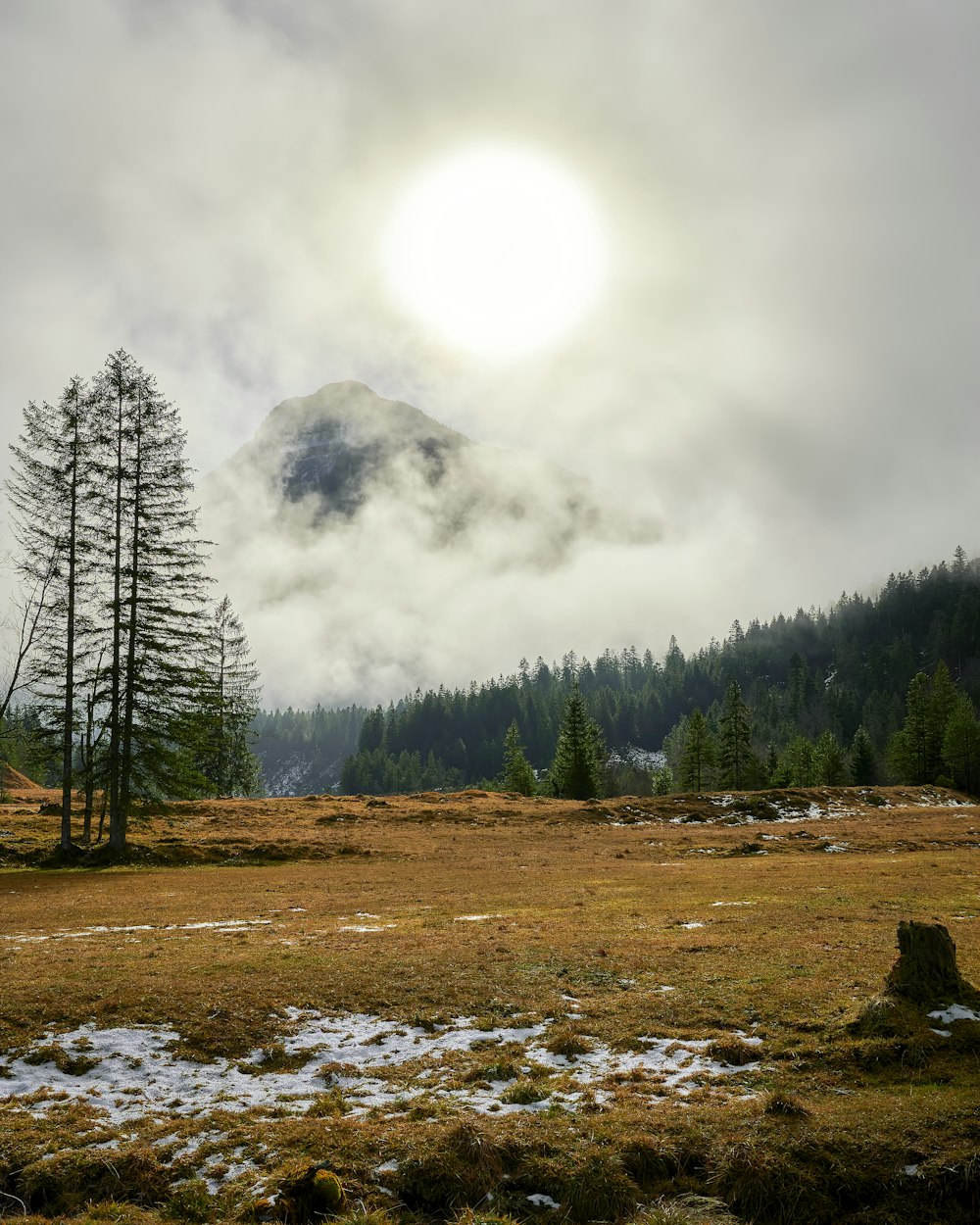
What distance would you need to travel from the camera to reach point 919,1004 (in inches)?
416

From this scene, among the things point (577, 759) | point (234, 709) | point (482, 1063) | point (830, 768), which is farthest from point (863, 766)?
point (482, 1063)

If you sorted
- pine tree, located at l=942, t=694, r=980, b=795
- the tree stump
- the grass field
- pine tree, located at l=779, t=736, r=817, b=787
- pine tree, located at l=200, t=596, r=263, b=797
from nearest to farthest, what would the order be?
the grass field, the tree stump, pine tree, located at l=200, t=596, r=263, b=797, pine tree, located at l=942, t=694, r=980, b=795, pine tree, located at l=779, t=736, r=817, b=787

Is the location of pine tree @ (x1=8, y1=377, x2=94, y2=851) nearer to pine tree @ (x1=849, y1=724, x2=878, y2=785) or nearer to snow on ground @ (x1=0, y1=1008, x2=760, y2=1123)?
snow on ground @ (x1=0, y1=1008, x2=760, y2=1123)

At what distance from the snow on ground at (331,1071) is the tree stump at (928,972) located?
8.46ft

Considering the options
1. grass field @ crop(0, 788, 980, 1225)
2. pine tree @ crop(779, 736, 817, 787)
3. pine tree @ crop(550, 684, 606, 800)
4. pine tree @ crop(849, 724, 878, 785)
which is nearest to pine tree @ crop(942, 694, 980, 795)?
pine tree @ crop(849, 724, 878, 785)

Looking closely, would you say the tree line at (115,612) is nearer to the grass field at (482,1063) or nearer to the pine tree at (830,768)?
the grass field at (482,1063)

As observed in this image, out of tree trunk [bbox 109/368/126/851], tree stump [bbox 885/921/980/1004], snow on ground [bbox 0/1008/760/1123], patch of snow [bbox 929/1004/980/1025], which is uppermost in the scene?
tree trunk [bbox 109/368/126/851]

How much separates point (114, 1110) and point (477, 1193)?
16.0ft

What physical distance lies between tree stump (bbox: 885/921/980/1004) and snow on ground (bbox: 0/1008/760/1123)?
2.58 meters

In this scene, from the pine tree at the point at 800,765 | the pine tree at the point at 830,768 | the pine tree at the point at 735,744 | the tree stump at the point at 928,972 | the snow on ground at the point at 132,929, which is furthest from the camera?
the pine tree at the point at 830,768

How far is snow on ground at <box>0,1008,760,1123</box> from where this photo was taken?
29.6 ft

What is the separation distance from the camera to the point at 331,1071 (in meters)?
9.95

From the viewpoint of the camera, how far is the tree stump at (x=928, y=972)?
10.7m

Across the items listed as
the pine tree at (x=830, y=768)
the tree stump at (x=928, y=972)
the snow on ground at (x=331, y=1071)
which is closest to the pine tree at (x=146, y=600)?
the snow on ground at (x=331, y=1071)
